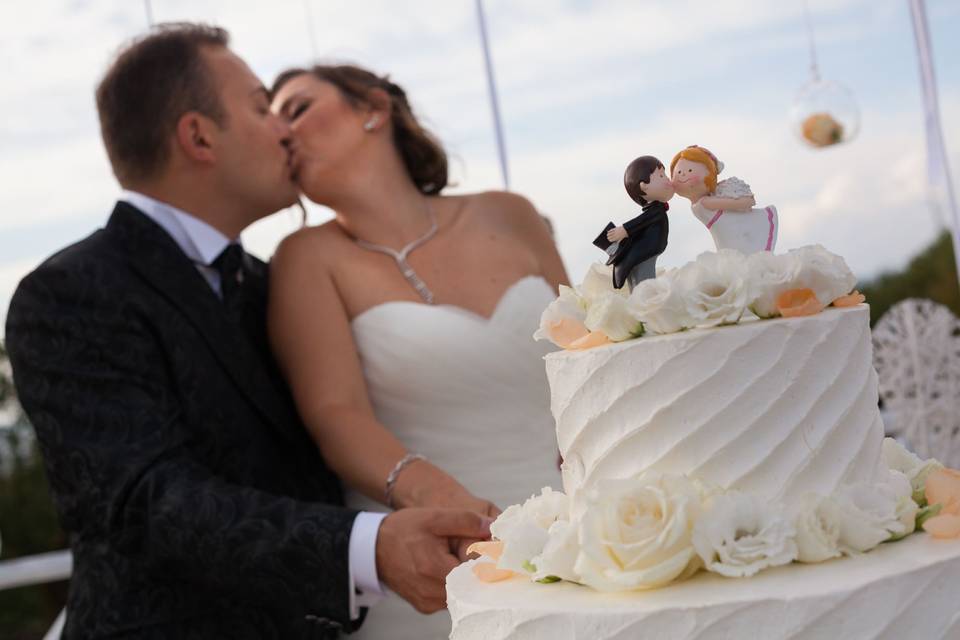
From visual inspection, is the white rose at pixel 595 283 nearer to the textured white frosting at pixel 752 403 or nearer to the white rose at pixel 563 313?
the white rose at pixel 563 313

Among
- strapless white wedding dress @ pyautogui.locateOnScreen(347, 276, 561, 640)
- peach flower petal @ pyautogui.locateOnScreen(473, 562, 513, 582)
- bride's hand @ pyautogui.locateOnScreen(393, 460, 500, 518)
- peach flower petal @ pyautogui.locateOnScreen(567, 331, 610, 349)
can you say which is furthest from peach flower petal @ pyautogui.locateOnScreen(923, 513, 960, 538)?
strapless white wedding dress @ pyautogui.locateOnScreen(347, 276, 561, 640)

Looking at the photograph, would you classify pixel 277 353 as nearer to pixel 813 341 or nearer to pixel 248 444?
pixel 248 444

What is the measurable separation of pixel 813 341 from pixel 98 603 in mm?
2359

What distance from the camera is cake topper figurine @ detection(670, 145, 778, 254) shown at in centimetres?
206

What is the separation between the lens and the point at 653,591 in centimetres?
174

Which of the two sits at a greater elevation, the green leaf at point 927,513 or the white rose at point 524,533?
the white rose at point 524,533

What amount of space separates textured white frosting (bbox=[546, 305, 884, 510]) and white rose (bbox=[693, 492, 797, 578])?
102 mm

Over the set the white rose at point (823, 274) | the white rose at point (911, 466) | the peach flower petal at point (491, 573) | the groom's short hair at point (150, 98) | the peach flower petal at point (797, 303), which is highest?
the groom's short hair at point (150, 98)

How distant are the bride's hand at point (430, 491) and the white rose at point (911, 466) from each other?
1.20m

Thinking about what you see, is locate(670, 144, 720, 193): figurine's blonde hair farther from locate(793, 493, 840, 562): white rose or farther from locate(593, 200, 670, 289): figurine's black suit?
locate(793, 493, 840, 562): white rose

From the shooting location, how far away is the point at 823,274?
1.93m

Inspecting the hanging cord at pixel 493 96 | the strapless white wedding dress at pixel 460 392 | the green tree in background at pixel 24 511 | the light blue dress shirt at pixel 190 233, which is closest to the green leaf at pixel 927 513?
the strapless white wedding dress at pixel 460 392

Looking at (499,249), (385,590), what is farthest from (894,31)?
(385,590)

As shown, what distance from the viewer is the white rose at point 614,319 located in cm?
194
